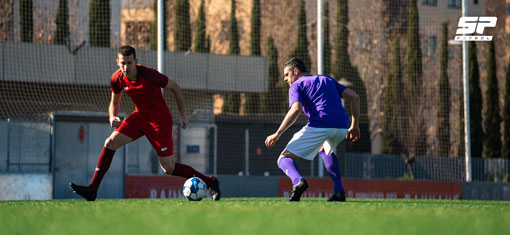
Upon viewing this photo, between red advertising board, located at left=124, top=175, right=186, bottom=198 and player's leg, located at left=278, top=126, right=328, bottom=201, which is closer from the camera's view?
player's leg, located at left=278, top=126, right=328, bottom=201

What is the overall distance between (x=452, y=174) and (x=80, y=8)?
39.6ft

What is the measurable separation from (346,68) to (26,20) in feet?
44.5

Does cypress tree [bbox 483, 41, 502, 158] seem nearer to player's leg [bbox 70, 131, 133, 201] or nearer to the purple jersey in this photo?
the purple jersey

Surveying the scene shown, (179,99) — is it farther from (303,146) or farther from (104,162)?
(303,146)

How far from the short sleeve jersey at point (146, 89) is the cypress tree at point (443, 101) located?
23346 millimetres

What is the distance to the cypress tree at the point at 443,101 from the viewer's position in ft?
102

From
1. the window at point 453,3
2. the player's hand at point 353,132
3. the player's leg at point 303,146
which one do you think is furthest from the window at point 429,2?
the player's leg at point 303,146

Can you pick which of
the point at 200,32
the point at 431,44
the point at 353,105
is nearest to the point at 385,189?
the point at 353,105

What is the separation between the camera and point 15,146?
1792 centimetres

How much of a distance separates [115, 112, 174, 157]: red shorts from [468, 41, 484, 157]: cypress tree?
26577mm

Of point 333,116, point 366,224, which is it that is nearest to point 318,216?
point 366,224

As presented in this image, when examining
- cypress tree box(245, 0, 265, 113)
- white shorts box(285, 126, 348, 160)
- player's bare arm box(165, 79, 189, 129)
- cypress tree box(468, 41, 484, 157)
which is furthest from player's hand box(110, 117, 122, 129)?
cypress tree box(468, 41, 484, 157)

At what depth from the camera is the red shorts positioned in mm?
8195

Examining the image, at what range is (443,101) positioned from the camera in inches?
1369
